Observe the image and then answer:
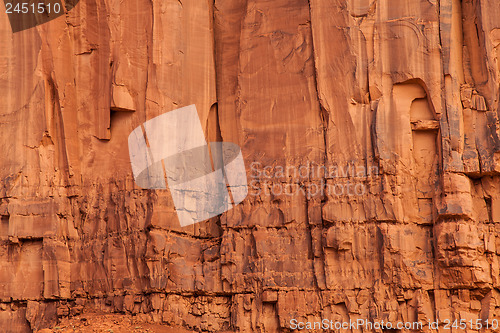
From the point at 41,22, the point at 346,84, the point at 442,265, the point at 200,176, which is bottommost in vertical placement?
the point at 442,265

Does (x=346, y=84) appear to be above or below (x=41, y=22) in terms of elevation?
below

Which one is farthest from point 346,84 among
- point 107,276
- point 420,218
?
point 107,276

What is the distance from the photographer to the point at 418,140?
28.2 m

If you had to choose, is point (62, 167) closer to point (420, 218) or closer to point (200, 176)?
point (200, 176)

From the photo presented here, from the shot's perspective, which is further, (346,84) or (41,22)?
(41,22)

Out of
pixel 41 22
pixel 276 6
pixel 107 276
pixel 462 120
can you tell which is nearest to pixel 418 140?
pixel 462 120

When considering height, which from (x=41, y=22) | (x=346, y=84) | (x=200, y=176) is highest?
(x=41, y=22)

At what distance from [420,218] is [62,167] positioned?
1047 centimetres

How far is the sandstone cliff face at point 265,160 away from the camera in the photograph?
90.3 ft

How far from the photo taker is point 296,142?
29.0 m

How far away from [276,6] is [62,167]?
25.7ft

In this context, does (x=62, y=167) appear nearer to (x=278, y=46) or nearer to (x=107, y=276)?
(x=107, y=276)

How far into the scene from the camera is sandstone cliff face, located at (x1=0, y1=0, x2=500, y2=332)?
27.5m

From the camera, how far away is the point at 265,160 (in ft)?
96.1
